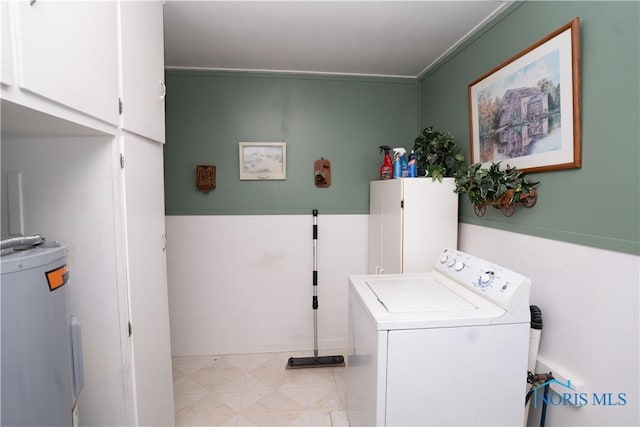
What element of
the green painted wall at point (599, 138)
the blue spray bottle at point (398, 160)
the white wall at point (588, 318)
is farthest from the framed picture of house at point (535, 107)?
the blue spray bottle at point (398, 160)

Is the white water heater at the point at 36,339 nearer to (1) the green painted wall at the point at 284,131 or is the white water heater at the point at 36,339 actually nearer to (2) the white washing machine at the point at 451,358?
(2) the white washing machine at the point at 451,358

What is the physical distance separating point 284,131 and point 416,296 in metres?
1.87

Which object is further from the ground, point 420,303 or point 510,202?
point 510,202

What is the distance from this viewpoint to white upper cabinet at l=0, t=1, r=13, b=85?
2.23 feet

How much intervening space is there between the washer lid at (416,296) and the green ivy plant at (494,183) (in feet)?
1.80

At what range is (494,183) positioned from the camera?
5.26 feet

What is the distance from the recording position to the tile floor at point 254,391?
6.62 feet

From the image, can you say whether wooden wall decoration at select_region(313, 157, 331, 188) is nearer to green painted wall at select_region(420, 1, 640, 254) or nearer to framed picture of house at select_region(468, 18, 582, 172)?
framed picture of house at select_region(468, 18, 582, 172)

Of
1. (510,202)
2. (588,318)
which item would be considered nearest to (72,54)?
(510,202)

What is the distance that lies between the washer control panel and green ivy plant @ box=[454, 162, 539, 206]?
0.35 m

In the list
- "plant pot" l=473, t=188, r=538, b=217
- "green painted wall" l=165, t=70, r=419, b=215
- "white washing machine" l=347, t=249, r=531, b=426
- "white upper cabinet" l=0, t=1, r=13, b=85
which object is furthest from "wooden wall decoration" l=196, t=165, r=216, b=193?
"plant pot" l=473, t=188, r=538, b=217

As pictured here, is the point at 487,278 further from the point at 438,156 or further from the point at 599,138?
the point at 438,156

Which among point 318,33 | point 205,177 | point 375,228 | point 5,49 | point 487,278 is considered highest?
point 318,33

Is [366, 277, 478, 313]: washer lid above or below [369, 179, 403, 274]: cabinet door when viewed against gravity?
below
